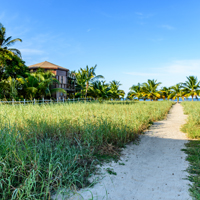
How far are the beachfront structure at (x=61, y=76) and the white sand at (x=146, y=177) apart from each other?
74.9 ft

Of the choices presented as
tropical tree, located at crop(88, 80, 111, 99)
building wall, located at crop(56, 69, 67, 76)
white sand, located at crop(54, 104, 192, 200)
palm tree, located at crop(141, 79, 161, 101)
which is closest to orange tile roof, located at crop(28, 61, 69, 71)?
building wall, located at crop(56, 69, 67, 76)

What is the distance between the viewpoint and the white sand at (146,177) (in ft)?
9.59

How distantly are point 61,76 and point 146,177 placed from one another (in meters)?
26.5

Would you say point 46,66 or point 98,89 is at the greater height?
point 46,66

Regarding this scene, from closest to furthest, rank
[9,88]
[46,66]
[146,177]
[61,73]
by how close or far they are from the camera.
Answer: [146,177]
[9,88]
[46,66]
[61,73]

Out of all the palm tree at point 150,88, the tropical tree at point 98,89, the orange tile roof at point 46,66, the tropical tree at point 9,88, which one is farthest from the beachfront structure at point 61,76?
the palm tree at point 150,88

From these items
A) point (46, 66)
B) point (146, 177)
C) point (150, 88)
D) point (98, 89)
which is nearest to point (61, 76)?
point (46, 66)

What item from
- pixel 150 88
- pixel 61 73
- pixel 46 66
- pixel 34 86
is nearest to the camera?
pixel 34 86

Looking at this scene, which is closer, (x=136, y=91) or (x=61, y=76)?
(x=61, y=76)

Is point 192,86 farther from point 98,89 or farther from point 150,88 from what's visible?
point 98,89

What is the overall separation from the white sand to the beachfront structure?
74.9ft

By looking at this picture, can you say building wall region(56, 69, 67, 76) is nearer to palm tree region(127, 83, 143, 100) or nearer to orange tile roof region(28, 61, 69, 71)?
orange tile roof region(28, 61, 69, 71)

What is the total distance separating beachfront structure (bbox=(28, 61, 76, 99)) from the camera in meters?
27.0

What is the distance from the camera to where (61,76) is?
28391 mm
